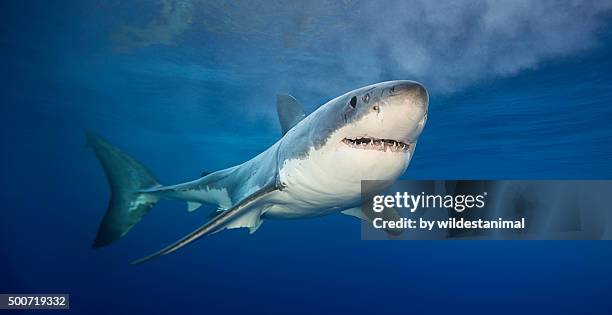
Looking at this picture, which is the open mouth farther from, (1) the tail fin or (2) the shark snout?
(1) the tail fin

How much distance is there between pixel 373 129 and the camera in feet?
7.49

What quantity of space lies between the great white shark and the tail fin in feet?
0.05

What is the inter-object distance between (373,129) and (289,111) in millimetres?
2769

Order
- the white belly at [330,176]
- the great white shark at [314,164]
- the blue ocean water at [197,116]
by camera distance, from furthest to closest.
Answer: the blue ocean water at [197,116], the white belly at [330,176], the great white shark at [314,164]

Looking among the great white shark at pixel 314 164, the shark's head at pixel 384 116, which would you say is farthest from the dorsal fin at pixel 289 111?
the shark's head at pixel 384 116

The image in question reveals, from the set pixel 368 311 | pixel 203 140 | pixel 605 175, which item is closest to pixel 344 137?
pixel 203 140

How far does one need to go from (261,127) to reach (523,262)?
8801 centimetres

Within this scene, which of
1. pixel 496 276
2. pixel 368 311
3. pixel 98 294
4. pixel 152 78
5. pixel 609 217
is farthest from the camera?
pixel 496 276

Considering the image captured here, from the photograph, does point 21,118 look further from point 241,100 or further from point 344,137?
point 344,137

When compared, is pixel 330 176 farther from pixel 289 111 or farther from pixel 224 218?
pixel 289 111

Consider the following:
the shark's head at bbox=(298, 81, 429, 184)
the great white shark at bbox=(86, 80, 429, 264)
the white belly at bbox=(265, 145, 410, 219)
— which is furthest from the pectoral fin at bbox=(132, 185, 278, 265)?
the shark's head at bbox=(298, 81, 429, 184)

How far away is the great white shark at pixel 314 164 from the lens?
87.4 inches

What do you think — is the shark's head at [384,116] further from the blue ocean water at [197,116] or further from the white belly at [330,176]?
the blue ocean water at [197,116]

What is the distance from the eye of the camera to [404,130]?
2236mm
